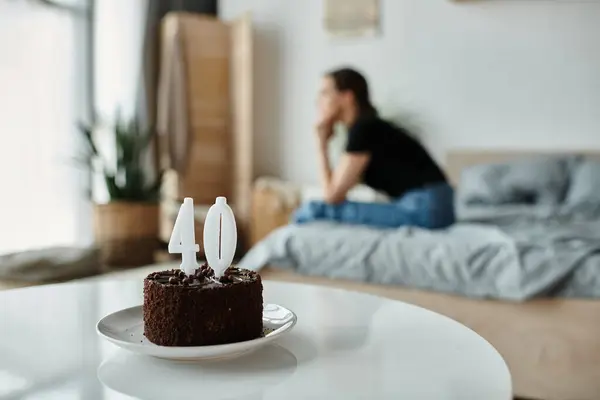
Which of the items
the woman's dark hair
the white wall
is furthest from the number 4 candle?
the white wall

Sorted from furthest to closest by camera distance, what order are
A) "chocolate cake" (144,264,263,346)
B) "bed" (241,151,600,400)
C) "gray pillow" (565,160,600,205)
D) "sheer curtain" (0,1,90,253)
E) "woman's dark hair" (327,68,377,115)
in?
"sheer curtain" (0,1,90,253), "gray pillow" (565,160,600,205), "woman's dark hair" (327,68,377,115), "bed" (241,151,600,400), "chocolate cake" (144,264,263,346)

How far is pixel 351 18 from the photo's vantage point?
4465mm

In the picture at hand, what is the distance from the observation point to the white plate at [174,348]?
89 cm

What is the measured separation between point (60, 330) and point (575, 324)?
1.48m

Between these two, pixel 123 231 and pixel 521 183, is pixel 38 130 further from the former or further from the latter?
pixel 521 183

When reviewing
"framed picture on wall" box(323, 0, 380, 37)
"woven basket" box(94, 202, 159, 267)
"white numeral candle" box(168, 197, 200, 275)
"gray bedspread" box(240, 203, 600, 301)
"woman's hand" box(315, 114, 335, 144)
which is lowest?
"woven basket" box(94, 202, 159, 267)

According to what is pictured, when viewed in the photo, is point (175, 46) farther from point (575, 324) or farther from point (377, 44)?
point (575, 324)

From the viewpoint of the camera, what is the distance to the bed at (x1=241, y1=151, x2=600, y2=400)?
1979mm

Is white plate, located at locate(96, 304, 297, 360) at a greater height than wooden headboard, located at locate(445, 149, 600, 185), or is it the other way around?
wooden headboard, located at locate(445, 149, 600, 185)

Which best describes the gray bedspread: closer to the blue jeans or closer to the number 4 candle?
the blue jeans

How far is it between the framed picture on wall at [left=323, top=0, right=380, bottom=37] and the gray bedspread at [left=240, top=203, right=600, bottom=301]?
215 centimetres

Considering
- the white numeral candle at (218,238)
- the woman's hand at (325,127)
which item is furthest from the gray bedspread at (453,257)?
the white numeral candle at (218,238)

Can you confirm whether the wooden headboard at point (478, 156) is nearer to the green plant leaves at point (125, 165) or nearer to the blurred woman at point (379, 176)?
the blurred woman at point (379, 176)

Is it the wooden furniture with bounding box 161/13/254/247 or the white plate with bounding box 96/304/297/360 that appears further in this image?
the wooden furniture with bounding box 161/13/254/247
